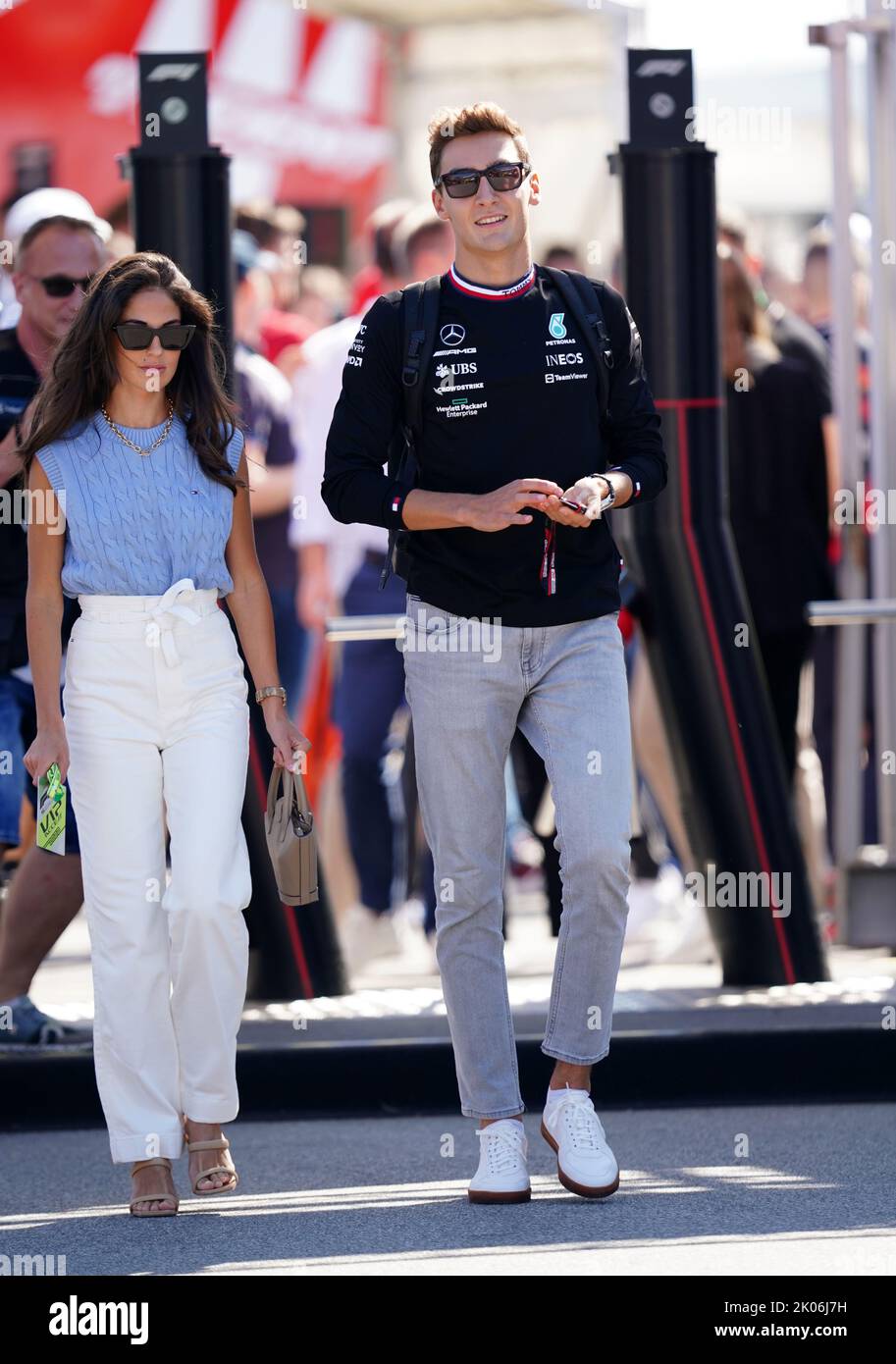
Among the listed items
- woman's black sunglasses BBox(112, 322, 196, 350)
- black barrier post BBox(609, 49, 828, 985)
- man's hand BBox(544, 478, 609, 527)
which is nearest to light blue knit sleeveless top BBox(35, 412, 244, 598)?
woman's black sunglasses BBox(112, 322, 196, 350)

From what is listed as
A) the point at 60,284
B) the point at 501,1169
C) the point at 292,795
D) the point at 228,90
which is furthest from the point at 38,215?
the point at 228,90

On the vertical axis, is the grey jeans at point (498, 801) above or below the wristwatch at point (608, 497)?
below

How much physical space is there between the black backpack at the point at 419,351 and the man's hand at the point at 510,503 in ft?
0.74

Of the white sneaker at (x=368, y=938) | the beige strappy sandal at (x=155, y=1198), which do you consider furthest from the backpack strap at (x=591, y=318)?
the white sneaker at (x=368, y=938)

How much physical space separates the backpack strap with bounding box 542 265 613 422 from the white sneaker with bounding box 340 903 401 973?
3480 millimetres

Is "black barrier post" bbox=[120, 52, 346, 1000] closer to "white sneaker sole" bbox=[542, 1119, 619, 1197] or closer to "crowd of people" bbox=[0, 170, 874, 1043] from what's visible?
"crowd of people" bbox=[0, 170, 874, 1043]

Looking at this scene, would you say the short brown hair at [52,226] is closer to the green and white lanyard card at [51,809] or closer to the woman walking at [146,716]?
the woman walking at [146,716]

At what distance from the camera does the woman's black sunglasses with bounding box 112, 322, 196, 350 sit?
4906 mm

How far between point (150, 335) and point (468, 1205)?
182 cm

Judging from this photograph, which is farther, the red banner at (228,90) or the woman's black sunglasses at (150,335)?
the red banner at (228,90)

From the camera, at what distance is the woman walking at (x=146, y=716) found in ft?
15.9

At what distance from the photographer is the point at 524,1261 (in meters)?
4.30

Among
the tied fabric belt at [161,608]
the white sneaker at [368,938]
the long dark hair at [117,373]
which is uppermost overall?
the long dark hair at [117,373]
